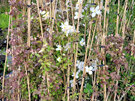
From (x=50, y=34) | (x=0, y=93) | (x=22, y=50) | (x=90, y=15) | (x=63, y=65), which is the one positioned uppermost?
(x=90, y=15)

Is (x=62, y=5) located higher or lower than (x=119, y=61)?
higher

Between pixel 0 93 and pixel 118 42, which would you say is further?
pixel 0 93

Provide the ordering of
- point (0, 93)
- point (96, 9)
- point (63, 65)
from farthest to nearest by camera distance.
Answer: point (0, 93) → point (63, 65) → point (96, 9)

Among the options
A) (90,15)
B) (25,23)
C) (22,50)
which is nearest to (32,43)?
(22,50)

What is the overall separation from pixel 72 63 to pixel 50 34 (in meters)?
0.32

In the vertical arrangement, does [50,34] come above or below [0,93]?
above

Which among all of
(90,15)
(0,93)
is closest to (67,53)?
(90,15)

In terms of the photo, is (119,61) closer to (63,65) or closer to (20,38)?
(63,65)

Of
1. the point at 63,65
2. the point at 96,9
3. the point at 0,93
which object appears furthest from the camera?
the point at 0,93

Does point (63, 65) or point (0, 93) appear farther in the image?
point (0, 93)

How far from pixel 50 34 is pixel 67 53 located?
240 mm

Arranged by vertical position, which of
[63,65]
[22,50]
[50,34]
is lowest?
[63,65]

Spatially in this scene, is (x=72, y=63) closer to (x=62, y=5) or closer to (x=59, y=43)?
(x=59, y=43)

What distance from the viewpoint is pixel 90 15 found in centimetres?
147
